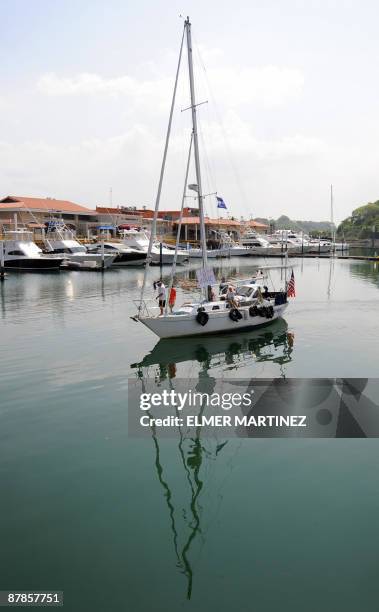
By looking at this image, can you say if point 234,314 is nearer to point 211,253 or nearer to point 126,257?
point 126,257

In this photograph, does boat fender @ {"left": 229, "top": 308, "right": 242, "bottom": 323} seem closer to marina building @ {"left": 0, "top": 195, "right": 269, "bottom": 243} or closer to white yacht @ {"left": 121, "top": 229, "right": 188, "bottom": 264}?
white yacht @ {"left": 121, "top": 229, "right": 188, "bottom": 264}

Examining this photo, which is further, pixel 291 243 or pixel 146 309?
pixel 291 243

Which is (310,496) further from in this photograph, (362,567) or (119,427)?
(119,427)

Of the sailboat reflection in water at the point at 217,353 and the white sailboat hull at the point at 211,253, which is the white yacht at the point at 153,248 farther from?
the sailboat reflection in water at the point at 217,353

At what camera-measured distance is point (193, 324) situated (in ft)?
88.0

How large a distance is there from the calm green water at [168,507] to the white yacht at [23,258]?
51.8m

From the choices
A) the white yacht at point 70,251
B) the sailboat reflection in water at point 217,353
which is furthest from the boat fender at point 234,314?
the white yacht at point 70,251

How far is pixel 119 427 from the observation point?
1535cm

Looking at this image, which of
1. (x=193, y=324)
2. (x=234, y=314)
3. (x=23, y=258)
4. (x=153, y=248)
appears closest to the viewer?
(x=193, y=324)

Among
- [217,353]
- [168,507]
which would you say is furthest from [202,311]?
[168,507]

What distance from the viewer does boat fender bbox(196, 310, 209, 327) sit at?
87.4 feet

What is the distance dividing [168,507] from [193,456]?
255cm

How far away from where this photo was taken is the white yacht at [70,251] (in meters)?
74.9

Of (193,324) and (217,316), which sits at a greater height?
(217,316)
